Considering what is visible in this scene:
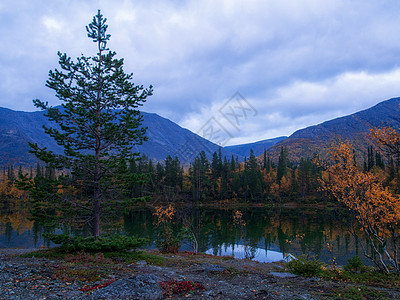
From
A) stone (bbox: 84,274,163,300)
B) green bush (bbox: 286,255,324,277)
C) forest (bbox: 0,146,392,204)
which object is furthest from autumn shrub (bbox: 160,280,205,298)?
forest (bbox: 0,146,392,204)

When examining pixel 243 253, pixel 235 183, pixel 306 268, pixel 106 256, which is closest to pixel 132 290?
pixel 106 256

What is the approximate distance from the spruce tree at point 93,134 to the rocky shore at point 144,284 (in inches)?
165

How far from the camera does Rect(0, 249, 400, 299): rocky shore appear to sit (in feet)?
23.9

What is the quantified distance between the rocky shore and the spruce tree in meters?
4.20

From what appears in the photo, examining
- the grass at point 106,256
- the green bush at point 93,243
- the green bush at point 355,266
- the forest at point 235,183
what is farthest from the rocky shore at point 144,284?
the forest at point 235,183

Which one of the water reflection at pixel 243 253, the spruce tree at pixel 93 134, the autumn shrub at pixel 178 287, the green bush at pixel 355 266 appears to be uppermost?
the spruce tree at pixel 93 134

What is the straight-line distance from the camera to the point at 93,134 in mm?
14742

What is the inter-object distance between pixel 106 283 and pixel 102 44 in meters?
14.0

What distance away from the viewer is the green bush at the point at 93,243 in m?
12.5

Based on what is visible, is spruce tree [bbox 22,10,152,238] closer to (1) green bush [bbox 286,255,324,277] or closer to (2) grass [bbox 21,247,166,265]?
(2) grass [bbox 21,247,166,265]

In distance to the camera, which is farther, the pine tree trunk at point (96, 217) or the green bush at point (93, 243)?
the pine tree trunk at point (96, 217)

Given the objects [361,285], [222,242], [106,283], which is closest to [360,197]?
[361,285]

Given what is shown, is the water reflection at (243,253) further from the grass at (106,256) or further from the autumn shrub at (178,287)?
the autumn shrub at (178,287)

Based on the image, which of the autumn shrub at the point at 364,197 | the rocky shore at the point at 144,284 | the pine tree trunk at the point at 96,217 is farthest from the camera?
the pine tree trunk at the point at 96,217
